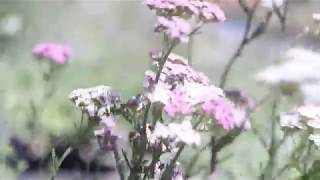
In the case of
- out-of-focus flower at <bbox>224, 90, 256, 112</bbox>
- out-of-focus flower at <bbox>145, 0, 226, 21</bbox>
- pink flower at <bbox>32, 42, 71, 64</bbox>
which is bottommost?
out-of-focus flower at <bbox>224, 90, 256, 112</bbox>

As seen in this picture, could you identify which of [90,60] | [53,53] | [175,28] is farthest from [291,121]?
[90,60]

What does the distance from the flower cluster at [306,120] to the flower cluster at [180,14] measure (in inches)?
7.2

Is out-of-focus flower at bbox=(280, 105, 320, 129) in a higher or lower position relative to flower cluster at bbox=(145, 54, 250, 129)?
lower

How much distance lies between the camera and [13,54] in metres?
2.58

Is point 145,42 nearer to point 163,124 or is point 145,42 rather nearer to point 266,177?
point 266,177

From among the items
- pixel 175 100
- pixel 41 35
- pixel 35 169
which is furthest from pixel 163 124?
pixel 41 35

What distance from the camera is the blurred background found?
1.98 meters

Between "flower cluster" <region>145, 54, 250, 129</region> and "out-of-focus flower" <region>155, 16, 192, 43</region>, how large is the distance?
2.5 inches

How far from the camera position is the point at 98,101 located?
45.2 inches

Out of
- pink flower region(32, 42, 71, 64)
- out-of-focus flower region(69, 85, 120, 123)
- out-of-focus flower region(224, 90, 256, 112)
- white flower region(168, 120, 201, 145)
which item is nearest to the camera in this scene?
white flower region(168, 120, 201, 145)

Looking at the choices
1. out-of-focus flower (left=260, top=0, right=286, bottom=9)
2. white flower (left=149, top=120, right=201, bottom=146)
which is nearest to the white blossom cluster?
white flower (left=149, top=120, right=201, bottom=146)

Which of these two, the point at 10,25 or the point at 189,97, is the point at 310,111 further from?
the point at 10,25

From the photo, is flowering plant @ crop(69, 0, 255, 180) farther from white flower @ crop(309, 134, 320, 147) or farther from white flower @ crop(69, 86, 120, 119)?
white flower @ crop(309, 134, 320, 147)

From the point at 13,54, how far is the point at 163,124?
159 cm
